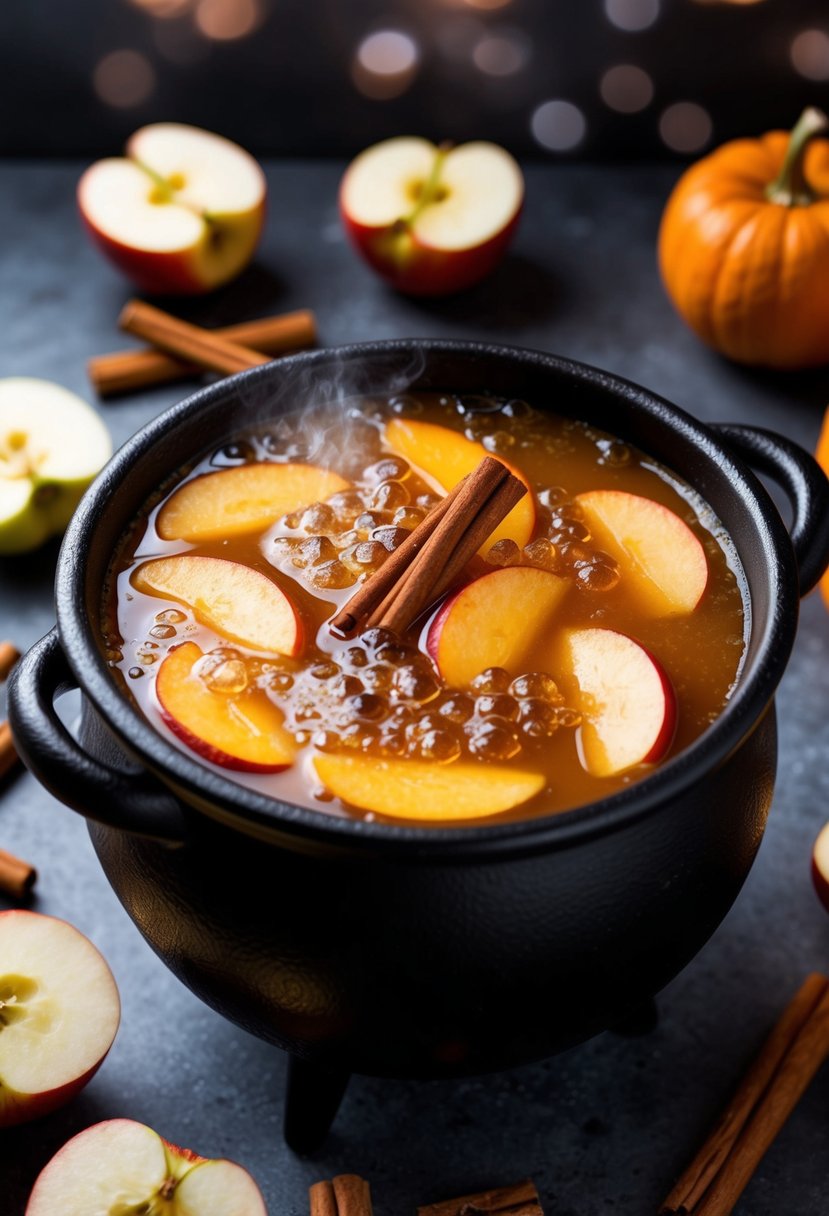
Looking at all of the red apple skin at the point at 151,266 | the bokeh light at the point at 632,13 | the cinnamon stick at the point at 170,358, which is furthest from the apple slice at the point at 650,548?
the bokeh light at the point at 632,13

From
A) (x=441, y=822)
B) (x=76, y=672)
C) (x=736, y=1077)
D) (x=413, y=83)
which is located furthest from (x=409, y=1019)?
(x=413, y=83)

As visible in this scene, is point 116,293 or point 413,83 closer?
point 116,293

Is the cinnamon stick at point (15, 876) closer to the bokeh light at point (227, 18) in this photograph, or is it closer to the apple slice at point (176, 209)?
the apple slice at point (176, 209)

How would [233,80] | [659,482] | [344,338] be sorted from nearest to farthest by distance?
[659,482]
[344,338]
[233,80]

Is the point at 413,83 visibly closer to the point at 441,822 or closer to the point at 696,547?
the point at 696,547

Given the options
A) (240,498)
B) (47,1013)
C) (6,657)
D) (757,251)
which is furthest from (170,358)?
(47,1013)
